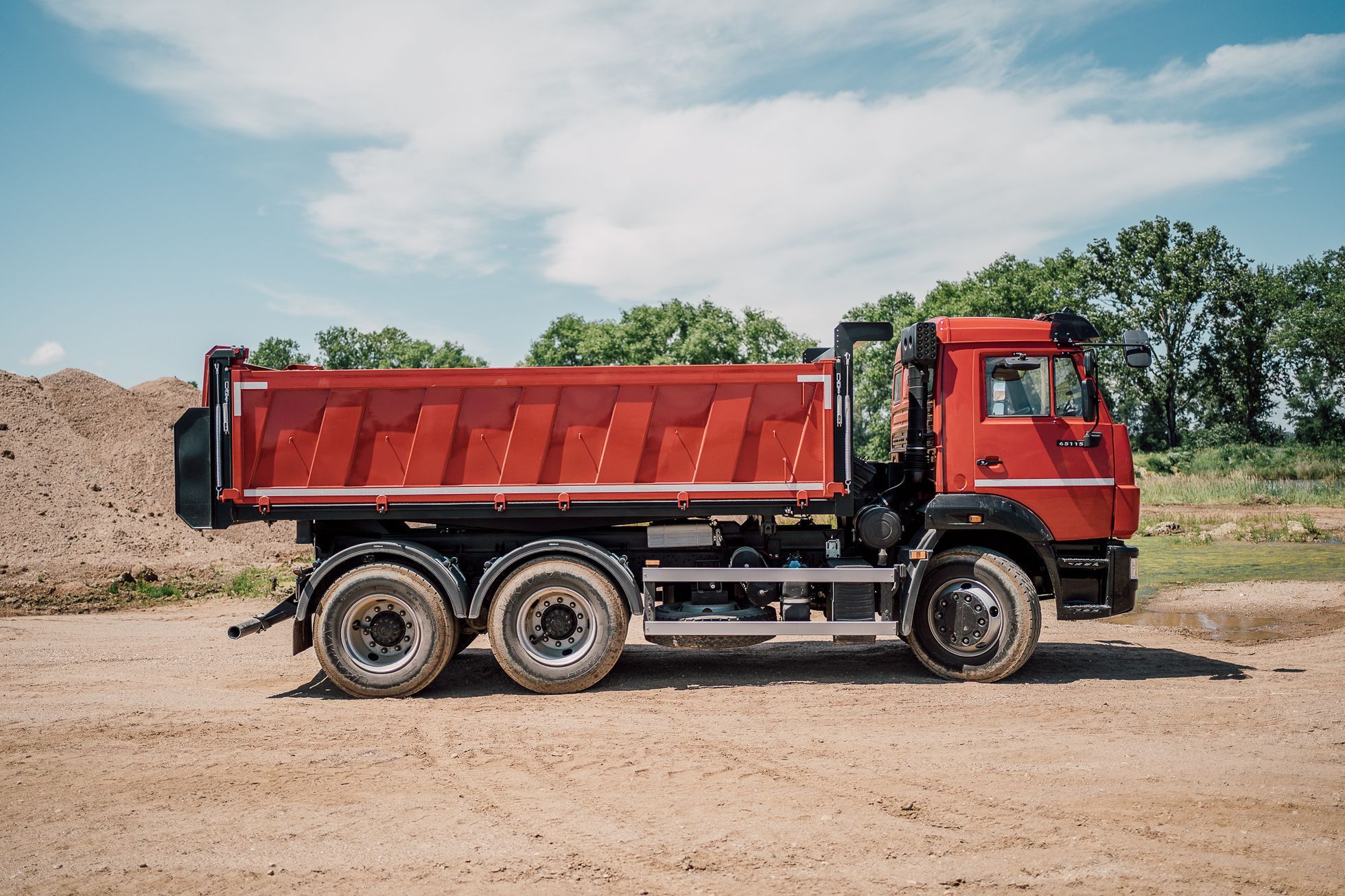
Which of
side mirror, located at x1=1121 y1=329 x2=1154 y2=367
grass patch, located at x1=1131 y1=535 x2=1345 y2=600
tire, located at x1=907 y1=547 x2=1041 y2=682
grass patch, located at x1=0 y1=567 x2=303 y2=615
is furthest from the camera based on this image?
grass patch, located at x1=1131 y1=535 x2=1345 y2=600

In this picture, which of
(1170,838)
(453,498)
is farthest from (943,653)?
(453,498)

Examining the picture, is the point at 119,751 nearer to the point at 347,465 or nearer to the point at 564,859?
the point at 347,465

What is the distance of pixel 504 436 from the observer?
843cm

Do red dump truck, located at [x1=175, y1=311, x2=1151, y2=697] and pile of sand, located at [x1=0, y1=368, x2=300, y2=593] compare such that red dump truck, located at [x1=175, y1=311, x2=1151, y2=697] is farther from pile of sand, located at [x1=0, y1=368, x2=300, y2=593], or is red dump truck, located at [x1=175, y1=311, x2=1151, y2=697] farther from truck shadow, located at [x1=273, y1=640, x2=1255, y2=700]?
pile of sand, located at [x1=0, y1=368, x2=300, y2=593]

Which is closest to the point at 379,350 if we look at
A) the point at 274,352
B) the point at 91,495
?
the point at 274,352

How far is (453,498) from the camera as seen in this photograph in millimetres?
8406

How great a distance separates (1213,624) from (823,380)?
791cm

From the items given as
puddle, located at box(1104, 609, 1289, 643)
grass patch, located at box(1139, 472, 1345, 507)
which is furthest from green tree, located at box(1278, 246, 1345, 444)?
puddle, located at box(1104, 609, 1289, 643)

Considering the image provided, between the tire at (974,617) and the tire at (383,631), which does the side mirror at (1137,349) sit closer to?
the tire at (974,617)

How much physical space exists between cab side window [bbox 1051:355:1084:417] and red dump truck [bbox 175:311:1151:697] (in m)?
0.02

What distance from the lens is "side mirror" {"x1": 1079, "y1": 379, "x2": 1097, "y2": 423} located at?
8680 millimetres

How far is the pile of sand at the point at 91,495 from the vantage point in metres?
21.0

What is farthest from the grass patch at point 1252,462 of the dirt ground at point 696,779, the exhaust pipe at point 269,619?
the exhaust pipe at point 269,619

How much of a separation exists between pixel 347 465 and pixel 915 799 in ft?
18.7
